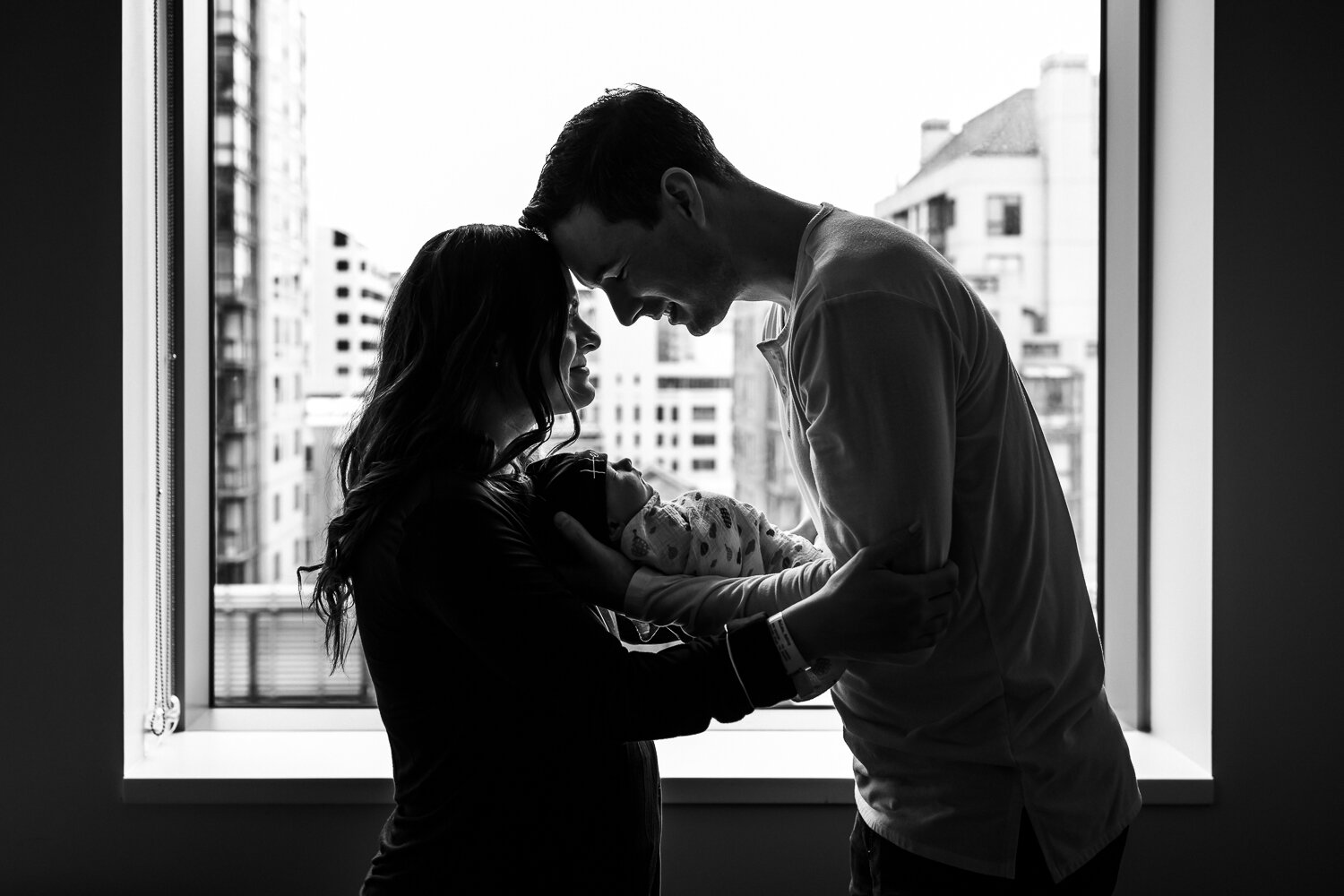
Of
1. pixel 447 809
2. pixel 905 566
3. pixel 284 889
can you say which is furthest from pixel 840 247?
pixel 284 889

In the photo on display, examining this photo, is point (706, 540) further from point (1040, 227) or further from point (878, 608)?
point (1040, 227)

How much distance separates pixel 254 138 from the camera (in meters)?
2.04

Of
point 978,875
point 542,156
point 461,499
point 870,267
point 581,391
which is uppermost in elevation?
point 542,156

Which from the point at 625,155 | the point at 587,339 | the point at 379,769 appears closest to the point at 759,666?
the point at 587,339

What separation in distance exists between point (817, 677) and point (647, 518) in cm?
31

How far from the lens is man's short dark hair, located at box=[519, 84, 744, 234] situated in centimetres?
118

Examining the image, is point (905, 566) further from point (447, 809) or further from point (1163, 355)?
point (1163, 355)

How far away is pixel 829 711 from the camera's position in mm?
2068

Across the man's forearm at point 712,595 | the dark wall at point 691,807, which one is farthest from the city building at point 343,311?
the man's forearm at point 712,595

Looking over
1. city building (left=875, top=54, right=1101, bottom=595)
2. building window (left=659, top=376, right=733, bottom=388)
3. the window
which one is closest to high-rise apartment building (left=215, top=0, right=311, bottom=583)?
the window

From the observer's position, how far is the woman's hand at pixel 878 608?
0.95 metres

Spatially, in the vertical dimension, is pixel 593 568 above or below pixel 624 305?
below

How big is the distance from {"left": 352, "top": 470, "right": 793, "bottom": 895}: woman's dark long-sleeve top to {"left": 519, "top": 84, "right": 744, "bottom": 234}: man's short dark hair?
0.38 m

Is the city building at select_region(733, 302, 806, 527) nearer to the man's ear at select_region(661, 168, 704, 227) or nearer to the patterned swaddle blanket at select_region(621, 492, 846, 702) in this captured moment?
the patterned swaddle blanket at select_region(621, 492, 846, 702)
